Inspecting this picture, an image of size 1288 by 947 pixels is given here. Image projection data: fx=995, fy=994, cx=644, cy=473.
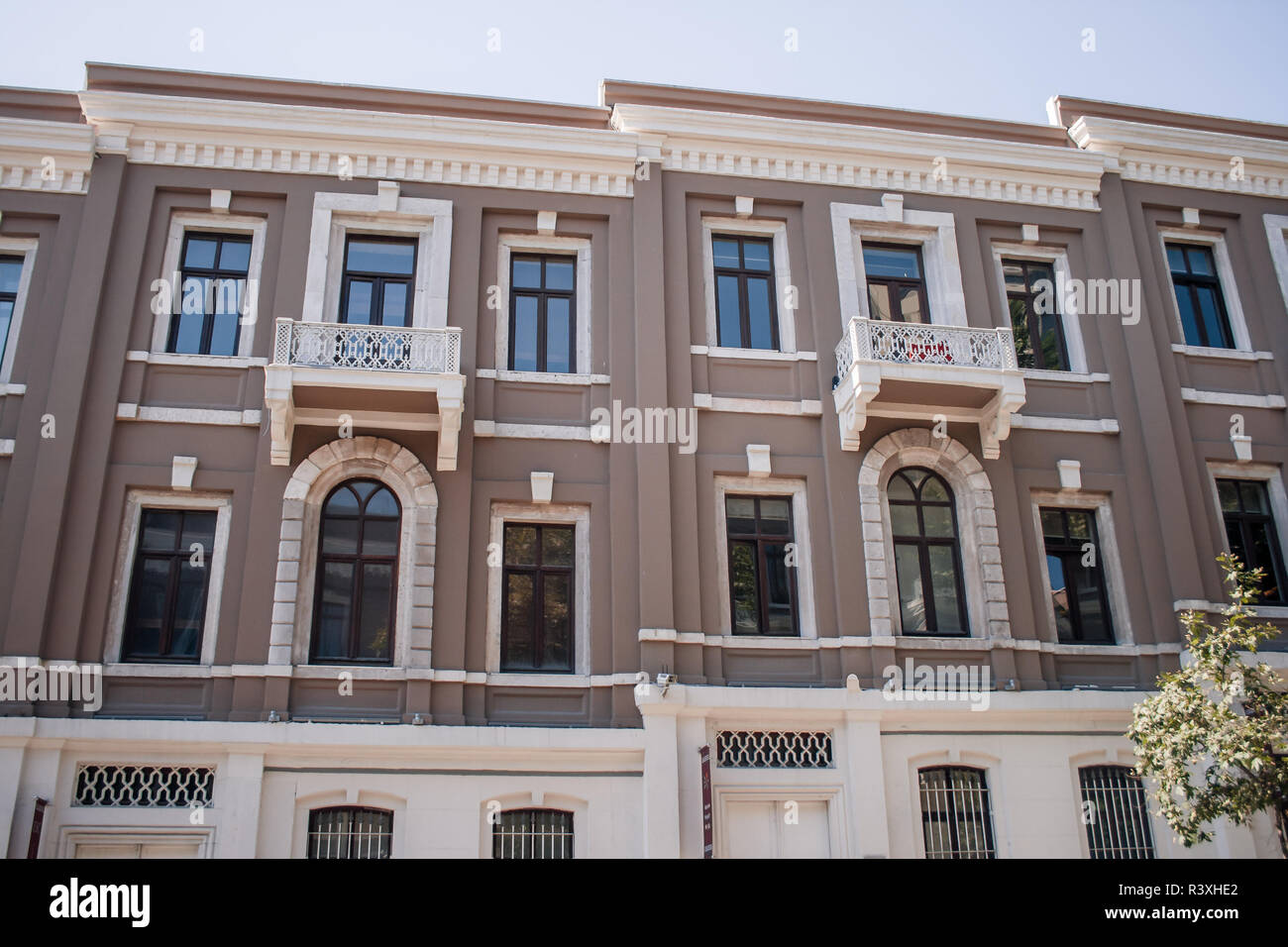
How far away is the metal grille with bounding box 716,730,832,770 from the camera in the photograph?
13.0m

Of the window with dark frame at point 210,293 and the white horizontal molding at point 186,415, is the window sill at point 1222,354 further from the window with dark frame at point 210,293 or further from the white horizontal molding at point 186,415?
the window with dark frame at point 210,293

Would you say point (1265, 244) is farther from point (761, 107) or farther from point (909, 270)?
point (761, 107)

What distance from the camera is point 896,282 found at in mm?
16219

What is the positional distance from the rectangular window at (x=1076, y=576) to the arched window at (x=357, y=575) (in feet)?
31.3

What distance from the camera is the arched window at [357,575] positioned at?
13.3 metres

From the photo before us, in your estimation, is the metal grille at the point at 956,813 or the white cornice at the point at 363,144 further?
the white cornice at the point at 363,144

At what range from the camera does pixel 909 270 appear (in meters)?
16.4

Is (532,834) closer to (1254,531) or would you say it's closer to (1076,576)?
(1076,576)

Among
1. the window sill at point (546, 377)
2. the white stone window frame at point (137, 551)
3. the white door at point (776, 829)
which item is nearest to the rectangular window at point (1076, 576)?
the white door at point (776, 829)

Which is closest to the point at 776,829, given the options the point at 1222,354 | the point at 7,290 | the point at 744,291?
the point at 744,291

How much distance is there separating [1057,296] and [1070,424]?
2.49 metres

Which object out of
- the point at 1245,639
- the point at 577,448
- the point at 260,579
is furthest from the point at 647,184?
the point at 1245,639

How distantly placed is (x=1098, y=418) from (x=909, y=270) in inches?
149

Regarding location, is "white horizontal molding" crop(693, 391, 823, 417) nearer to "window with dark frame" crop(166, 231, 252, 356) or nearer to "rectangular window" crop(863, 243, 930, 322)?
"rectangular window" crop(863, 243, 930, 322)
